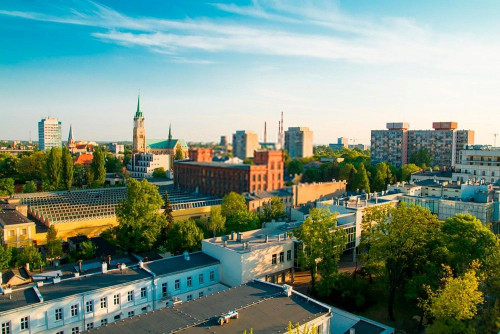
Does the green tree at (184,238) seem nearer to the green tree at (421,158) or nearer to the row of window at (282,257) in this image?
the row of window at (282,257)

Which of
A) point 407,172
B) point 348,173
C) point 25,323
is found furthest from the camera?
point 407,172

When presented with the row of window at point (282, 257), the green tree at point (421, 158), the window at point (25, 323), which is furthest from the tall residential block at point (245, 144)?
the window at point (25, 323)

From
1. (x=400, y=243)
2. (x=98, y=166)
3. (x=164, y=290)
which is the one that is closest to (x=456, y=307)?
(x=400, y=243)

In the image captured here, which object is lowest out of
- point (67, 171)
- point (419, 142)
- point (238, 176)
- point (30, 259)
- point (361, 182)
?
point (30, 259)

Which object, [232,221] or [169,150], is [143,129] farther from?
[232,221]

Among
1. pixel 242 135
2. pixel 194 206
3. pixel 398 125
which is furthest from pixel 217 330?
pixel 242 135

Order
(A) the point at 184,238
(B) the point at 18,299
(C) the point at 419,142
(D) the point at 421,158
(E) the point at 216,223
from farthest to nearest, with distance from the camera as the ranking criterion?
(C) the point at 419,142, (D) the point at 421,158, (E) the point at 216,223, (A) the point at 184,238, (B) the point at 18,299

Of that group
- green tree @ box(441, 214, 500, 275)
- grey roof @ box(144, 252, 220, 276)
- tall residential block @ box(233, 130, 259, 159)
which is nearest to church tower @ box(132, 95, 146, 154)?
tall residential block @ box(233, 130, 259, 159)

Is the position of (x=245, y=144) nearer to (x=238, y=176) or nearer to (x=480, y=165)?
(x=238, y=176)
